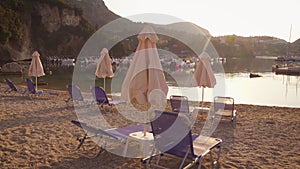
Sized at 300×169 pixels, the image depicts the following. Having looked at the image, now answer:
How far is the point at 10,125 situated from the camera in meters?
6.61

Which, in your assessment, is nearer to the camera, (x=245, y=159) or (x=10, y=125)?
(x=245, y=159)

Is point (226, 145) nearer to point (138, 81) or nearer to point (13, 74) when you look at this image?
point (138, 81)

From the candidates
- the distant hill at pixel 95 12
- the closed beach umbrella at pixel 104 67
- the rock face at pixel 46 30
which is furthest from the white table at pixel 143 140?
the distant hill at pixel 95 12

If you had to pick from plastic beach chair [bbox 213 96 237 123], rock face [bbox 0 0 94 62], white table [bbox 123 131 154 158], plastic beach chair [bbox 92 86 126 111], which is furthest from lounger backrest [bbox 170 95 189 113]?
rock face [bbox 0 0 94 62]

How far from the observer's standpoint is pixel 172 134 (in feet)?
12.7

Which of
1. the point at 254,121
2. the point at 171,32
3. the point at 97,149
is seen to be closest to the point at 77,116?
the point at 97,149

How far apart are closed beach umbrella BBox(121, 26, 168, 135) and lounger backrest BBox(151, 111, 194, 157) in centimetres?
75

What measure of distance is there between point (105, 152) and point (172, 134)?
1.58 m

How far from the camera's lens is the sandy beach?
4426 mm

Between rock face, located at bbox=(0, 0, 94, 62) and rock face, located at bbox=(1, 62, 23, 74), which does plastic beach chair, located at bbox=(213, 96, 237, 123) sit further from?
rock face, located at bbox=(0, 0, 94, 62)

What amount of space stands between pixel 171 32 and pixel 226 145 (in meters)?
96.3

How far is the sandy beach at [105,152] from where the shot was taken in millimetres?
4426

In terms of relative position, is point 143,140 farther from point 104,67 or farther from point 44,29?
point 44,29

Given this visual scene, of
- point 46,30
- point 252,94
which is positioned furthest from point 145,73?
point 46,30
